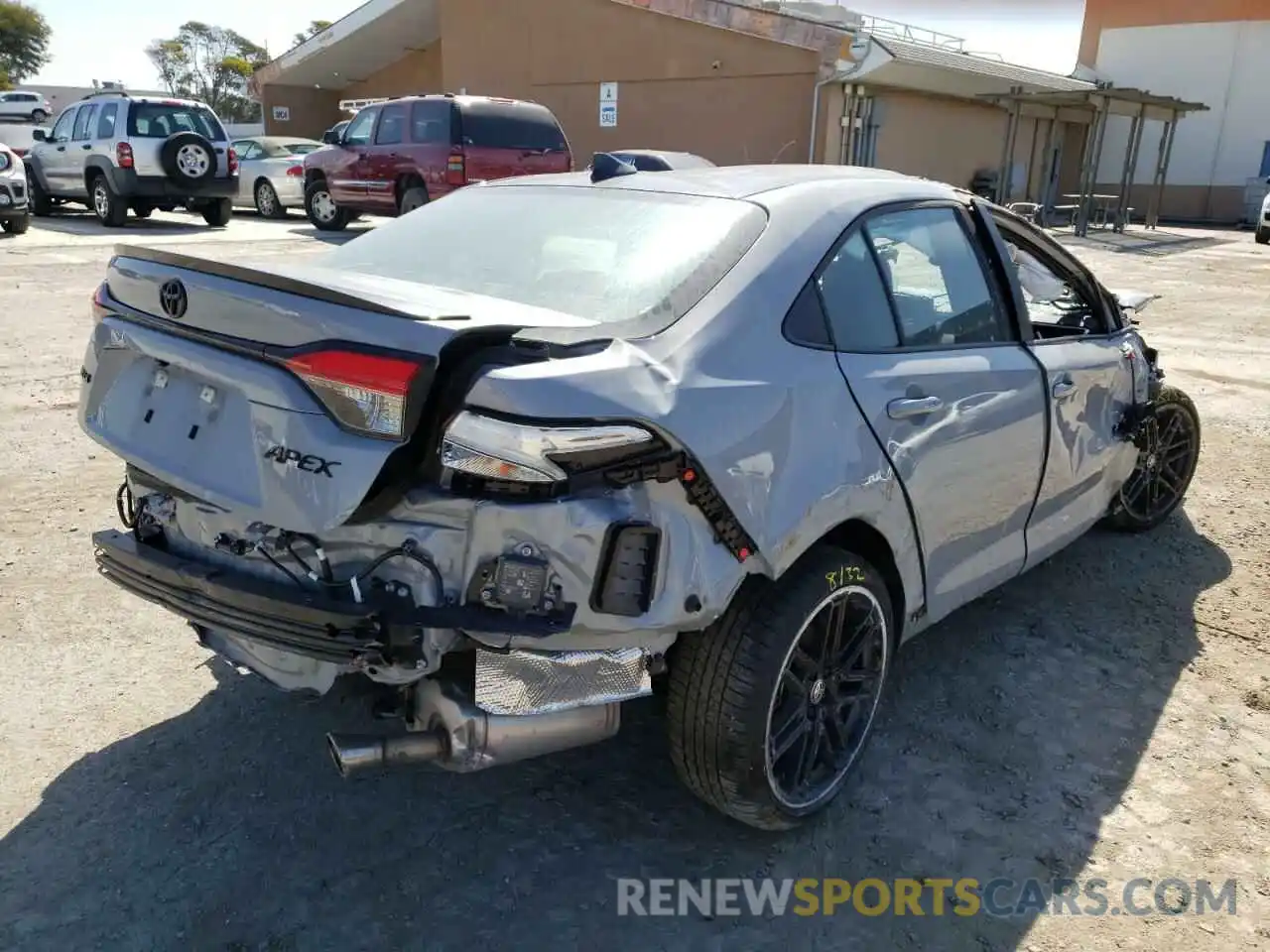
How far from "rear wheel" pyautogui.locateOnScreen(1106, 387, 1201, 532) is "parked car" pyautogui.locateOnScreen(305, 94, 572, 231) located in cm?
1054

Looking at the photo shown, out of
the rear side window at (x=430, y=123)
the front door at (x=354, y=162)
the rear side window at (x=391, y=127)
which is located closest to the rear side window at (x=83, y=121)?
the front door at (x=354, y=162)

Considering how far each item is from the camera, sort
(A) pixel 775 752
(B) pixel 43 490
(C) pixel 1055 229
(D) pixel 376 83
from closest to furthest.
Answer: (A) pixel 775 752 → (B) pixel 43 490 → (C) pixel 1055 229 → (D) pixel 376 83

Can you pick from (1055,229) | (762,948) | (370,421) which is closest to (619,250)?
(370,421)

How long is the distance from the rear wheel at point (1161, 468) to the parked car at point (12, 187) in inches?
600

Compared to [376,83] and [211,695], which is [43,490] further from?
[376,83]

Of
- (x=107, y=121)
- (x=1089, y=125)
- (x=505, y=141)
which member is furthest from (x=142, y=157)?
(x=1089, y=125)

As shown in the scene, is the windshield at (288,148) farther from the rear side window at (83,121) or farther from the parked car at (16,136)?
the parked car at (16,136)

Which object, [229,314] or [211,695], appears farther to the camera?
[211,695]

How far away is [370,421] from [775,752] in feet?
4.37

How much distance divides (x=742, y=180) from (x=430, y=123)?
12878 millimetres

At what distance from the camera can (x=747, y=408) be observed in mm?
2365

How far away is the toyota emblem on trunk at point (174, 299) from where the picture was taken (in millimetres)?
2572

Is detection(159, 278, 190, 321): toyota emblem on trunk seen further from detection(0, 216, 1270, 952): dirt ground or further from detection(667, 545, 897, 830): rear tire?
detection(667, 545, 897, 830): rear tire

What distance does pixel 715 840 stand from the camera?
9.05ft
